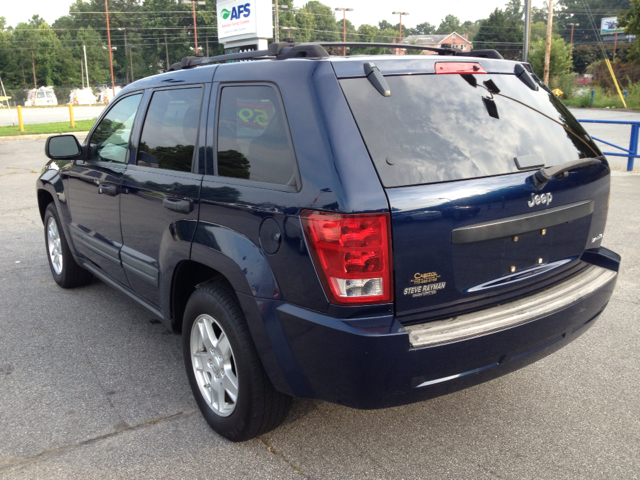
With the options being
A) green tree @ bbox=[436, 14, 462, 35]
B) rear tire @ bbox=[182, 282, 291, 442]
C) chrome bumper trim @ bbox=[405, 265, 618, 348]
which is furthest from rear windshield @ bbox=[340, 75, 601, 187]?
green tree @ bbox=[436, 14, 462, 35]

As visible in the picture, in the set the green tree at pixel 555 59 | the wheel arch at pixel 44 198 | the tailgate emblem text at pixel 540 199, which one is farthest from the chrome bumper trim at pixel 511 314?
the green tree at pixel 555 59

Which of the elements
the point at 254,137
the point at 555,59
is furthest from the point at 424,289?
the point at 555,59

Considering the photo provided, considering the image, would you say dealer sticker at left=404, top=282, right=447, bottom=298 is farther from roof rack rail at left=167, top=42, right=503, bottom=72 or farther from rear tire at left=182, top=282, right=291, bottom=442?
roof rack rail at left=167, top=42, right=503, bottom=72

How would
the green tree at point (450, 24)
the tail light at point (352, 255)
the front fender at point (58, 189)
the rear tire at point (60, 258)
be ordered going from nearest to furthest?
the tail light at point (352, 255)
the front fender at point (58, 189)
the rear tire at point (60, 258)
the green tree at point (450, 24)

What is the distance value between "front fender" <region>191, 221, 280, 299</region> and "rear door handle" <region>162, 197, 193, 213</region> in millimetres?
154

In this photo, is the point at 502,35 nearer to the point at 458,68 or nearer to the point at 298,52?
the point at 458,68

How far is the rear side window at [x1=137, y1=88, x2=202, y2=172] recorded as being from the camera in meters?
3.22

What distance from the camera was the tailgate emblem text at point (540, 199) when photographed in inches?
104

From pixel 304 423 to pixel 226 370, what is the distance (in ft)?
1.76

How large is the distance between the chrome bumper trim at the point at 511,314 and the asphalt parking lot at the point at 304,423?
2.34 ft

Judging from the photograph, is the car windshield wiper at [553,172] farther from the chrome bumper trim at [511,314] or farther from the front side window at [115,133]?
the front side window at [115,133]

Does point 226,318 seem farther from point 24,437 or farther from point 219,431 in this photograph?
point 24,437

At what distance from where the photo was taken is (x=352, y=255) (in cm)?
230

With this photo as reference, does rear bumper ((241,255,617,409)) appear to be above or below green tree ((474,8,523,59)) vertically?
below
